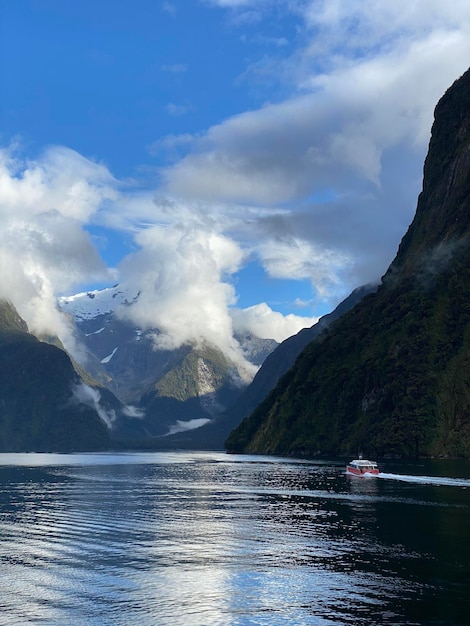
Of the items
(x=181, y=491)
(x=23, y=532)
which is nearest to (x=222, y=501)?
(x=181, y=491)

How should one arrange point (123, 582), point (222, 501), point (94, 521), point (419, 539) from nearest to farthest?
point (123, 582), point (419, 539), point (94, 521), point (222, 501)

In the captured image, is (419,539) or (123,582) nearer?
(123,582)

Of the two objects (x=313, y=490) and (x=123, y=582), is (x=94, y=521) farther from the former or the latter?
(x=313, y=490)

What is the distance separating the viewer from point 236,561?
8144cm

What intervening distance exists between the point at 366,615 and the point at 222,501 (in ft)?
306

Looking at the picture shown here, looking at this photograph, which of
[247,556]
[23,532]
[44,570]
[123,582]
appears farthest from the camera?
[23,532]

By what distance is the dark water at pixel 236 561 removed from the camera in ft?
197

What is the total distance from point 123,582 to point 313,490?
10553cm

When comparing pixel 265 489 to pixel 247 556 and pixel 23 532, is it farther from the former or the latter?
pixel 247 556

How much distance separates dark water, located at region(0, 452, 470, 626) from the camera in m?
60.0

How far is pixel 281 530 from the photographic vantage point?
105250mm

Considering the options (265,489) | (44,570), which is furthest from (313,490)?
(44,570)

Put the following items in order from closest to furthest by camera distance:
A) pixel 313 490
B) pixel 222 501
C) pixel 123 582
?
pixel 123 582 < pixel 222 501 < pixel 313 490

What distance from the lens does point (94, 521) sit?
114125 mm
